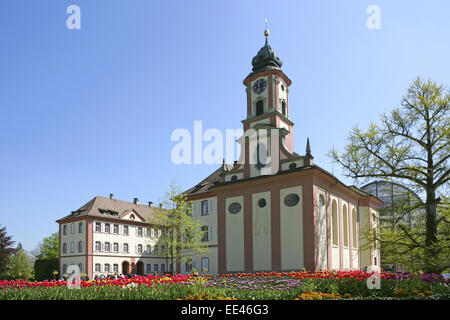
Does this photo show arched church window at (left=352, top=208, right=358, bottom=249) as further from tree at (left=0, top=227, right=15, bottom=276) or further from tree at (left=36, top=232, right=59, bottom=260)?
tree at (left=36, top=232, right=59, bottom=260)

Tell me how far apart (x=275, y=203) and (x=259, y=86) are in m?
11.2

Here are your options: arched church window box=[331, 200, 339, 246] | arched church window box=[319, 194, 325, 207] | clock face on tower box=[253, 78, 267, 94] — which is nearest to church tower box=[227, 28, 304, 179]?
clock face on tower box=[253, 78, 267, 94]

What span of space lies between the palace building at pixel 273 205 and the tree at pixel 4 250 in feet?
70.4

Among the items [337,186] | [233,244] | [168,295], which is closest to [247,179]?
[233,244]

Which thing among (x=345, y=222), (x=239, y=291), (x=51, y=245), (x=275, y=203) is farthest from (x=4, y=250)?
(x=239, y=291)

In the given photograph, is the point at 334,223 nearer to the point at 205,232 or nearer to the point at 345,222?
the point at 345,222

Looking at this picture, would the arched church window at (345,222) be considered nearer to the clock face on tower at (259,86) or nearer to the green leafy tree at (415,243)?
the clock face on tower at (259,86)

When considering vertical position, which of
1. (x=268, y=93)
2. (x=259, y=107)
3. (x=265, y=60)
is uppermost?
(x=265, y=60)

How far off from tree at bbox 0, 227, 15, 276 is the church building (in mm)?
23883

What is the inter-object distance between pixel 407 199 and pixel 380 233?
249 centimetres

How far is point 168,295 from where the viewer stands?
9.54m

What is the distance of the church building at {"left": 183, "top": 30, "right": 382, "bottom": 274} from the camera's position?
28.1 meters

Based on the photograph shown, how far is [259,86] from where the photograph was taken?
34.1m
